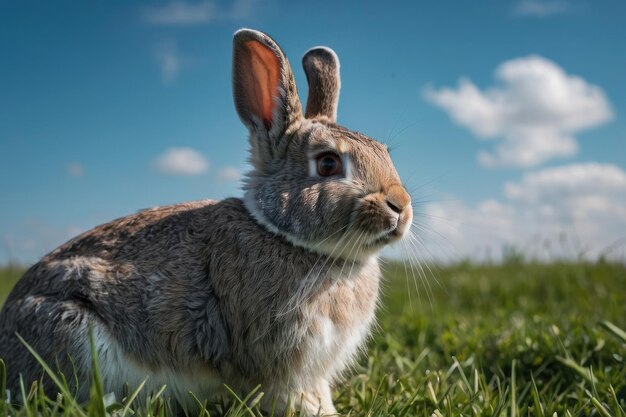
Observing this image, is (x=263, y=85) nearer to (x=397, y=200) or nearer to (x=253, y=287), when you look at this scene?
(x=397, y=200)

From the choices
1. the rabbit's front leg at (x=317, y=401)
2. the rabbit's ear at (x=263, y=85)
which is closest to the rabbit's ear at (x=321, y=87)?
the rabbit's ear at (x=263, y=85)

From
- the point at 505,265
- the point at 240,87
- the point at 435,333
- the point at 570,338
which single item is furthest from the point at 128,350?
the point at 505,265

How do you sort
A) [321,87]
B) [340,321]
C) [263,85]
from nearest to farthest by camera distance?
[340,321]
[263,85]
[321,87]

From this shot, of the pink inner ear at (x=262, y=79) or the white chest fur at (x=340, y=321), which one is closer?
the white chest fur at (x=340, y=321)

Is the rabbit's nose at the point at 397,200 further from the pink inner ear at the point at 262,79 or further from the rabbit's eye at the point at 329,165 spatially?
the pink inner ear at the point at 262,79

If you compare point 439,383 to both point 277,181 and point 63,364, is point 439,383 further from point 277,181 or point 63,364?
point 63,364

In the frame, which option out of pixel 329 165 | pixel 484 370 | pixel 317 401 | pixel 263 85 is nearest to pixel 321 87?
pixel 263 85

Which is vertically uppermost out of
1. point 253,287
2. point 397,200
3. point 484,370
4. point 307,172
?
point 307,172

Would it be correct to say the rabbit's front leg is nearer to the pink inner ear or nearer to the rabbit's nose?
the rabbit's nose
